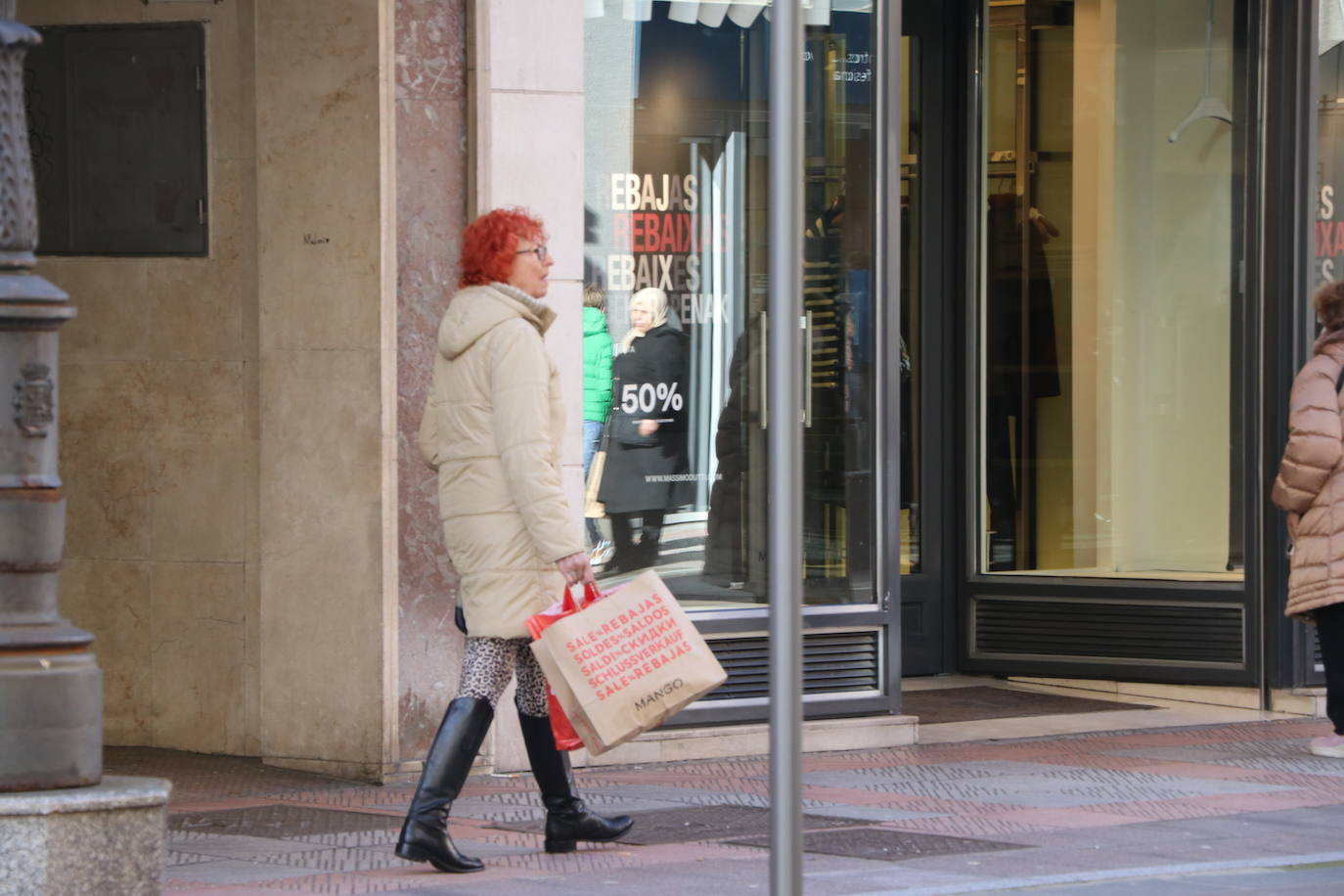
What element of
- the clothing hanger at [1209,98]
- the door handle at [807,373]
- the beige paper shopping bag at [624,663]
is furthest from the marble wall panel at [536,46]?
the clothing hanger at [1209,98]

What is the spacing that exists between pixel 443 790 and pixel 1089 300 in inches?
254

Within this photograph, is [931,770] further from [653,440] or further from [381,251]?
[381,251]

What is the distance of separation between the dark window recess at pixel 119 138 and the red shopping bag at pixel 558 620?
10.7 ft

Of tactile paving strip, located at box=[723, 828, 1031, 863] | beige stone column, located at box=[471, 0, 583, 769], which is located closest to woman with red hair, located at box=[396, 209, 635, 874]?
tactile paving strip, located at box=[723, 828, 1031, 863]

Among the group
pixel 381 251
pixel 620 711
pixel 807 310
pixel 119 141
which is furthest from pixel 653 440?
pixel 620 711

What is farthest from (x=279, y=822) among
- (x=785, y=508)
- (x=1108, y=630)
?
(x=1108, y=630)

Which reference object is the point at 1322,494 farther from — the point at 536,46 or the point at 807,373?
the point at 536,46

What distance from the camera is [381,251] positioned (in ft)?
27.3

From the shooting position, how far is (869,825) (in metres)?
7.45

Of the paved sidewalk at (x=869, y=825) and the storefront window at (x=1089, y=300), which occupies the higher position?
the storefront window at (x=1089, y=300)

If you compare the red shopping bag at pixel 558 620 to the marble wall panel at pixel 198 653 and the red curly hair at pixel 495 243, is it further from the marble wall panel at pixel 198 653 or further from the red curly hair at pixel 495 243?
the marble wall panel at pixel 198 653

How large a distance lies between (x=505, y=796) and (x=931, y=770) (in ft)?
5.99

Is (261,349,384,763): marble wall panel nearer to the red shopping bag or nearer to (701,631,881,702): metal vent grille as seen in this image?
(701,631,881,702): metal vent grille

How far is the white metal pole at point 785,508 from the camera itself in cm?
383
